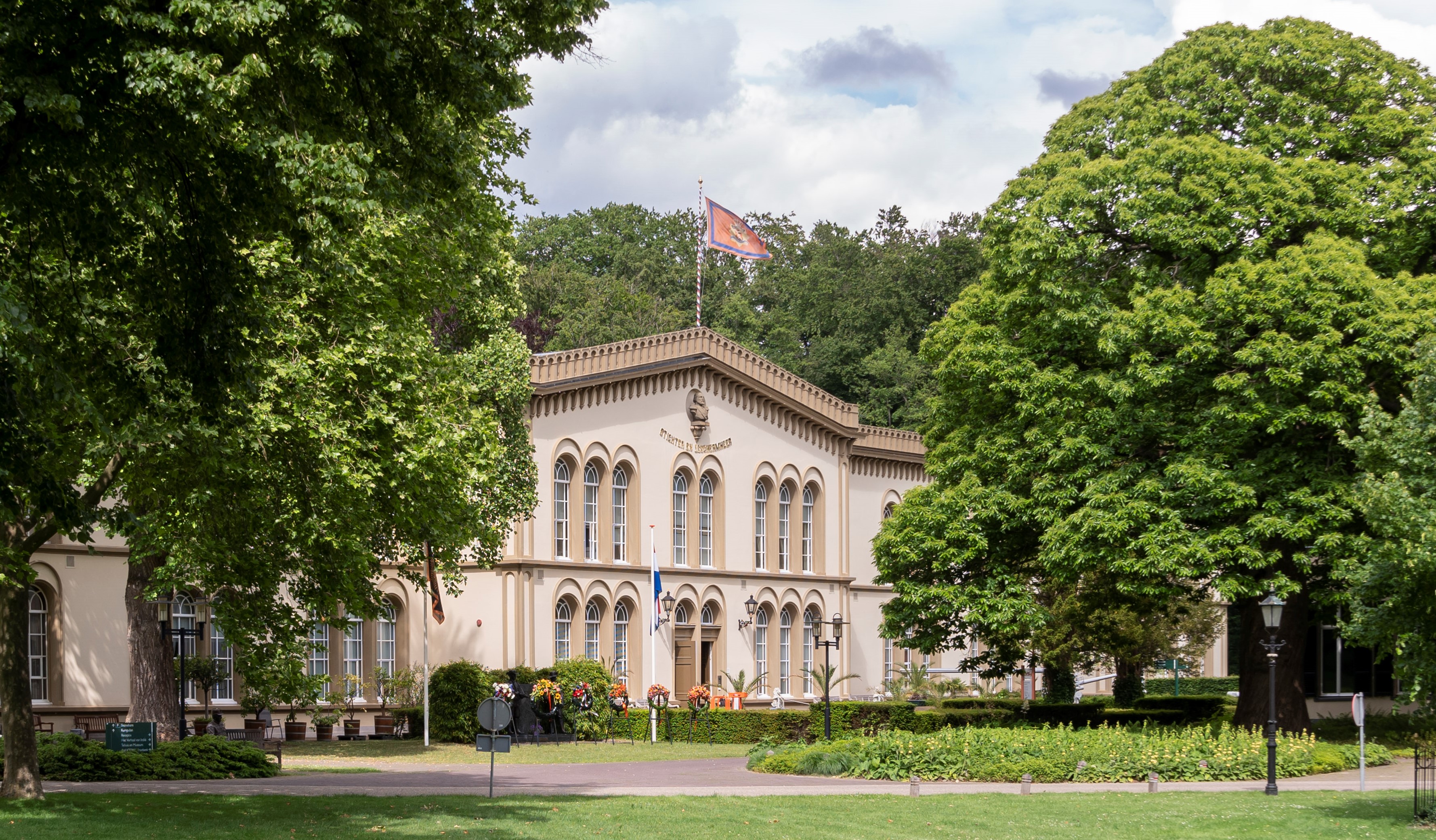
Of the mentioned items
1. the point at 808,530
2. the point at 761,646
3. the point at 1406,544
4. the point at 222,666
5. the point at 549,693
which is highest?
the point at 1406,544

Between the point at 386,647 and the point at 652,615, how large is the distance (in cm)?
771

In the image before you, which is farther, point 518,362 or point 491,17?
point 518,362

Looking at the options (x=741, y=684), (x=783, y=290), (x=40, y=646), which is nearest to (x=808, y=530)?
Answer: (x=741, y=684)

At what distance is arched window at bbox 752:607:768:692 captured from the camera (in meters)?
46.3

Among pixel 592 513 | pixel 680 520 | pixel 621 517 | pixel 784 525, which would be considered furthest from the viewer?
pixel 784 525

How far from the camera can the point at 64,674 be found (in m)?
31.8

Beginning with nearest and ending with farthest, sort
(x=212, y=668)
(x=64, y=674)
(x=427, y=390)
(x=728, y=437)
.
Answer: (x=427, y=390), (x=64, y=674), (x=212, y=668), (x=728, y=437)

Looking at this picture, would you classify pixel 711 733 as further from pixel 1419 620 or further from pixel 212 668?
pixel 1419 620

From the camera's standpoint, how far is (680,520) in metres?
44.2

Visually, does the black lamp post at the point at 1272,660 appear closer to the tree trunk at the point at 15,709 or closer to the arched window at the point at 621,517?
the tree trunk at the point at 15,709

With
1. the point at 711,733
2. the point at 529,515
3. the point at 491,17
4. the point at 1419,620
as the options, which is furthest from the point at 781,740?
the point at 491,17

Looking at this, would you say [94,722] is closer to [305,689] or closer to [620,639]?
[305,689]

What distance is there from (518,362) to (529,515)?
13.8 ft

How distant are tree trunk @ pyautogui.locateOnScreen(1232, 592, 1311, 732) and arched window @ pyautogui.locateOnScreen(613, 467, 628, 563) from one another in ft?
59.3
